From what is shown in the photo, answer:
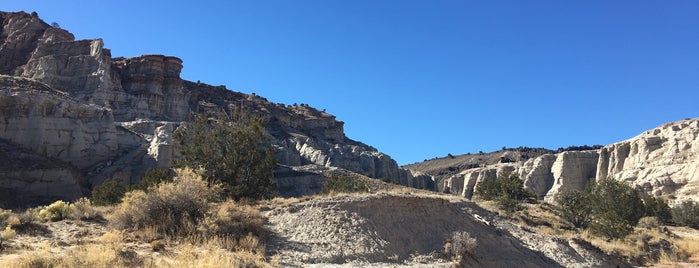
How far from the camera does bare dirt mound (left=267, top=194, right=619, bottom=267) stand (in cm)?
1548

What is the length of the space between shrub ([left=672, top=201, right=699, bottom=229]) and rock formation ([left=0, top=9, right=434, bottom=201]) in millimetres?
38056

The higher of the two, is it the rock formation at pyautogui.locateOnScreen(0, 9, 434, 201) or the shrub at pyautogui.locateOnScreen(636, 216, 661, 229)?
the rock formation at pyautogui.locateOnScreen(0, 9, 434, 201)

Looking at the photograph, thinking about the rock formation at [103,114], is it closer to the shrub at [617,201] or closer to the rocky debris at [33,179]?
the rocky debris at [33,179]

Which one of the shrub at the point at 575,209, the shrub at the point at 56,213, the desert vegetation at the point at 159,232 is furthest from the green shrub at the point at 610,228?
the shrub at the point at 56,213

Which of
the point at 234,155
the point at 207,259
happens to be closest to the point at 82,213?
the point at 207,259

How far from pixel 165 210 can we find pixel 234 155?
34.2 ft

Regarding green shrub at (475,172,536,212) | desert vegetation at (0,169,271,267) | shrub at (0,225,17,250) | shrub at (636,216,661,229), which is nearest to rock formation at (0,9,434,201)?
desert vegetation at (0,169,271,267)

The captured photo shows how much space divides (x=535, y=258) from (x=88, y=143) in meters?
59.1

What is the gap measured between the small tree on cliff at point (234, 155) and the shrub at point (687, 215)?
132 feet

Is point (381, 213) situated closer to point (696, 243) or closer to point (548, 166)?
point (696, 243)

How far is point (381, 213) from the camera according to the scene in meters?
18.3

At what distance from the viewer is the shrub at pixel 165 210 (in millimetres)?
15188

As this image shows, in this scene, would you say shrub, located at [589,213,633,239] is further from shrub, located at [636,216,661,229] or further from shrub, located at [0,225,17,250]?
shrub, located at [0,225,17,250]

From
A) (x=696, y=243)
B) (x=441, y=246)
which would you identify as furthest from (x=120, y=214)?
(x=696, y=243)
